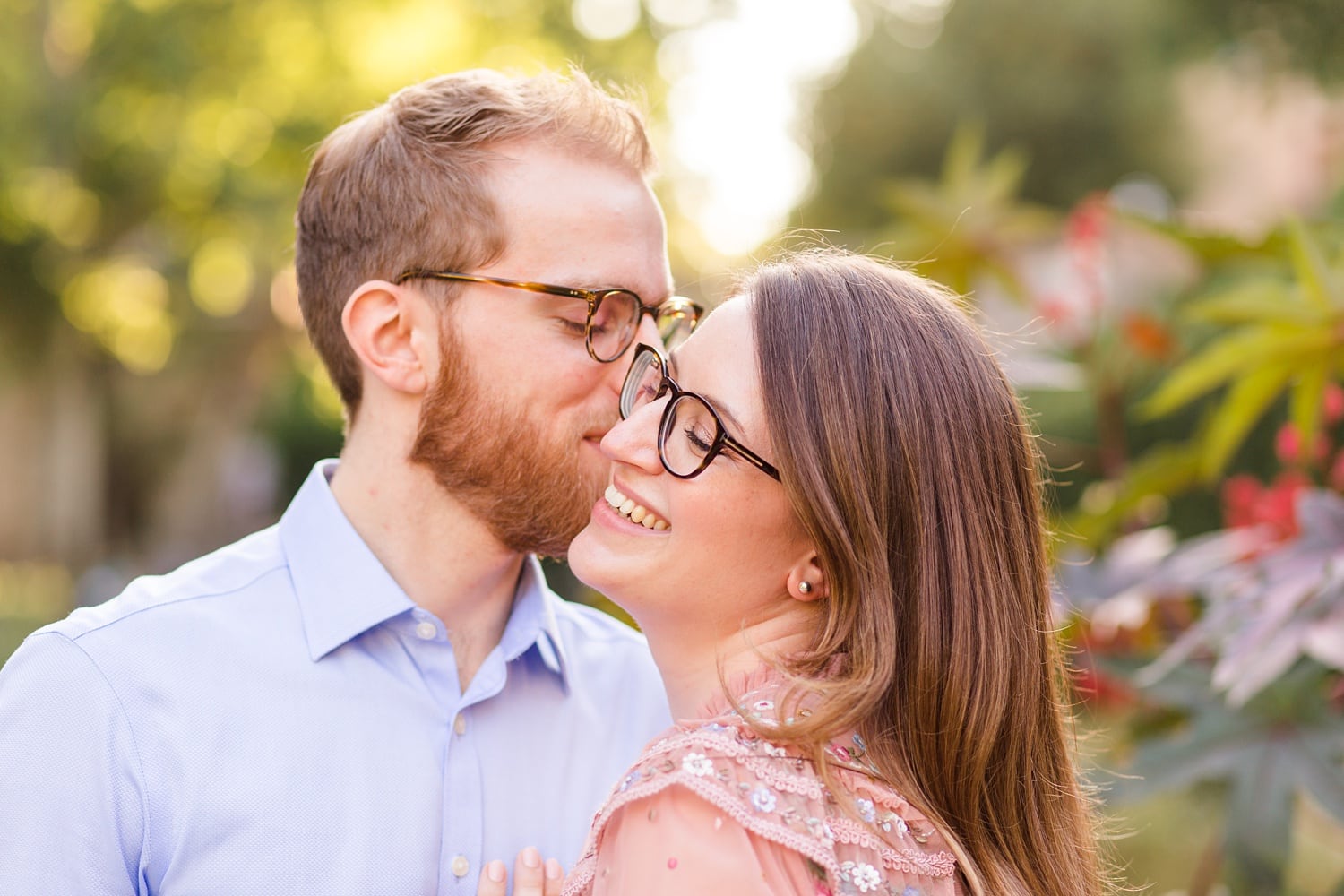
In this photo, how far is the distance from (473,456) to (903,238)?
2357 millimetres

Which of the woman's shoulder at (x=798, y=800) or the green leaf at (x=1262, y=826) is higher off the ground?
the woman's shoulder at (x=798, y=800)

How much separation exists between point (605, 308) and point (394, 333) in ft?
1.37

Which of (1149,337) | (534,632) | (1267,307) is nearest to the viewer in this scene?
(534,632)

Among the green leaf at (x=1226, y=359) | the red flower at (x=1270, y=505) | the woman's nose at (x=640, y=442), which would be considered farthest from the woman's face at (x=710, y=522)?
the red flower at (x=1270, y=505)

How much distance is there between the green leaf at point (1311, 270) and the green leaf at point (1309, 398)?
238 mm

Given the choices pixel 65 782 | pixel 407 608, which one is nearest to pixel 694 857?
pixel 407 608

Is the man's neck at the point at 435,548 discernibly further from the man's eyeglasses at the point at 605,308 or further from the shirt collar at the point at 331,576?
the man's eyeglasses at the point at 605,308

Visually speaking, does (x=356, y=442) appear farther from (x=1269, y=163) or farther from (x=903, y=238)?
(x=1269, y=163)

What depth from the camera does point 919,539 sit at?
69.6 inches

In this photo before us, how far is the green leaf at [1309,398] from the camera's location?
267 centimetres

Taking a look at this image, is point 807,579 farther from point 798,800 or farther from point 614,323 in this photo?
point 614,323

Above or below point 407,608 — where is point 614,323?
above

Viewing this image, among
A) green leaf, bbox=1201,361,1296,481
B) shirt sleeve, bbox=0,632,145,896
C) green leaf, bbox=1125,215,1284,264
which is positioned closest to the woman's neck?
shirt sleeve, bbox=0,632,145,896

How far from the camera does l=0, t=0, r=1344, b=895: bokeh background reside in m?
2.62
